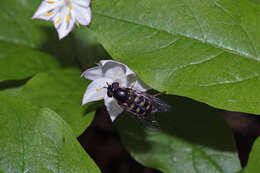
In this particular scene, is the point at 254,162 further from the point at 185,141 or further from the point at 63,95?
the point at 63,95

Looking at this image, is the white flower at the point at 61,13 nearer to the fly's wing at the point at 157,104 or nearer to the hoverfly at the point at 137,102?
the hoverfly at the point at 137,102

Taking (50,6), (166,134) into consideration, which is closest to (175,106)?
(166,134)

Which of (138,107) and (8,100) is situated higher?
(8,100)

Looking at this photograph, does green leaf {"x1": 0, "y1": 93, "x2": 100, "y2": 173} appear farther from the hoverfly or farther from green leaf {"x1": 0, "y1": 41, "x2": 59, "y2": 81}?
green leaf {"x1": 0, "y1": 41, "x2": 59, "y2": 81}

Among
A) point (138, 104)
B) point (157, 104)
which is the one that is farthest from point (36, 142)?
point (157, 104)

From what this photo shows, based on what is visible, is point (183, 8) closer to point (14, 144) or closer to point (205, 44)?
point (205, 44)

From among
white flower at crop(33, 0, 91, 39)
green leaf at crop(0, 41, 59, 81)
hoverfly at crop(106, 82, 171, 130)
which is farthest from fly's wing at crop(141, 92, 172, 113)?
green leaf at crop(0, 41, 59, 81)

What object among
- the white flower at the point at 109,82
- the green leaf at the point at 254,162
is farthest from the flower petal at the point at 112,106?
the green leaf at the point at 254,162
